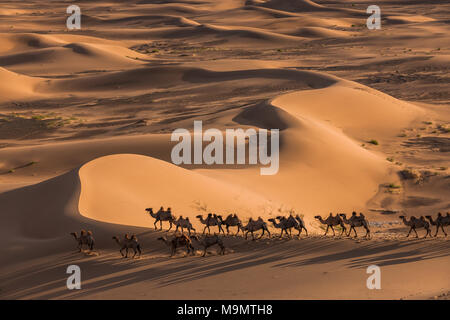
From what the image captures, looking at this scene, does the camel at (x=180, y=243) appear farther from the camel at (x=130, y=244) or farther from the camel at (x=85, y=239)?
the camel at (x=85, y=239)

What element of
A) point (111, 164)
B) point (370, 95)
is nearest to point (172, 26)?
point (370, 95)

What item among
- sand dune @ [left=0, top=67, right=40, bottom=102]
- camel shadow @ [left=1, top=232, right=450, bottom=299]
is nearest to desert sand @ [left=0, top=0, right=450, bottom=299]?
camel shadow @ [left=1, top=232, right=450, bottom=299]

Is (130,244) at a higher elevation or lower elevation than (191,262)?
higher

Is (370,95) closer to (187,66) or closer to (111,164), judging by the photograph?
(187,66)

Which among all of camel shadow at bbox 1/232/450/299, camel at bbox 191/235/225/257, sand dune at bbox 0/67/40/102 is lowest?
sand dune at bbox 0/67/40/102

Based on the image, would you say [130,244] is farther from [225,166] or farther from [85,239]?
[225,166]

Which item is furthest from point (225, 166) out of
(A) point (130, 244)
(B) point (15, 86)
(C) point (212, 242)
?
(B) point (15, 86)

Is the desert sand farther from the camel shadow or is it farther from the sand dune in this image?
the sand dune

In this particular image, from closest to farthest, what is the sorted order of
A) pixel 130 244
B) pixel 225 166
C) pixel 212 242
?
1. pixel 130 244
2. pixel 212 242
3. pixel 225 166

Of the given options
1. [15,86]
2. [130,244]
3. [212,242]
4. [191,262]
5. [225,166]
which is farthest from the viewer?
[15,86]
